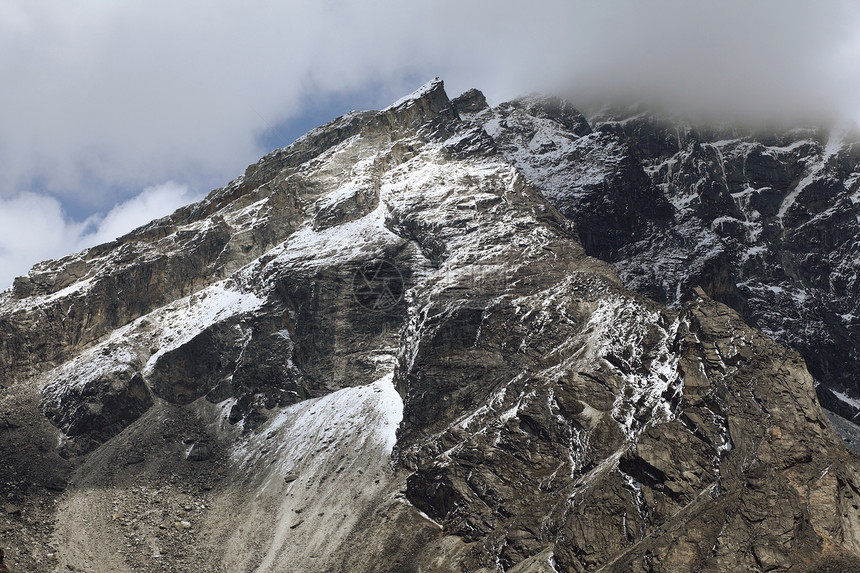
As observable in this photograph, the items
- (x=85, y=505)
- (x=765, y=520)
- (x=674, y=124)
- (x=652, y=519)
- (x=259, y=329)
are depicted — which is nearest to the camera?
(x=765, y=520)

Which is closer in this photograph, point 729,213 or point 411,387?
point 411,387

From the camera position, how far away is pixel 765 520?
60812 millimetres

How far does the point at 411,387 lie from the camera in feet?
339

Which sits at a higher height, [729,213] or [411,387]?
[411,387]

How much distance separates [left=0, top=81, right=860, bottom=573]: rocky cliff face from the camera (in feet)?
228

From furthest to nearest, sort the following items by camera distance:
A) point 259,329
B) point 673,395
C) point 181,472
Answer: point 259,329
point 181,472
point 673,395

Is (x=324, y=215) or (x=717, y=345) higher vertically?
(x=324, y=215)

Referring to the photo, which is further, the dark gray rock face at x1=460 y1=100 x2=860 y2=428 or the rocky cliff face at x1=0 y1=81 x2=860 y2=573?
the dark gray rock face at x1=460 y1=100 x2=860 y2=428

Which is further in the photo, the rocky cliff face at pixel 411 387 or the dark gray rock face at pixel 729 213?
the dark gray rock face at pixel 729 213

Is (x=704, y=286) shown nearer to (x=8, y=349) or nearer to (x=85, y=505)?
(x=85, y=505)

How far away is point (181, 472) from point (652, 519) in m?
67.0

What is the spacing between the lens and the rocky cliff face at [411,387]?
69562 mm

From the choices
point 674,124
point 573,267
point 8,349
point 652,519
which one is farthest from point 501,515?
point 674,124

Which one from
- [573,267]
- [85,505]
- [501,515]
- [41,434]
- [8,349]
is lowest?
[501,515]
